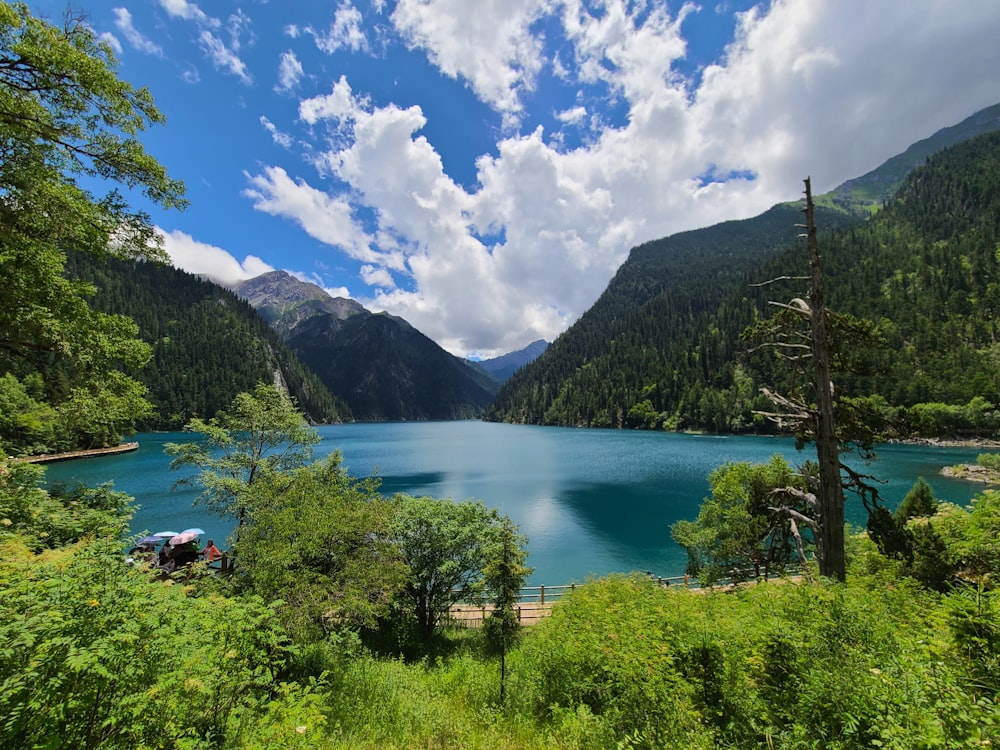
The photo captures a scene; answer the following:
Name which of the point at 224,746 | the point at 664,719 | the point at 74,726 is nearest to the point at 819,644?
the point at 664,719

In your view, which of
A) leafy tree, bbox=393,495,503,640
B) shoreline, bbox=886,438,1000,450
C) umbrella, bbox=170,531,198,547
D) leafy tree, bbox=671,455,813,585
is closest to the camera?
leafy tree, bbox=393,495,503,640

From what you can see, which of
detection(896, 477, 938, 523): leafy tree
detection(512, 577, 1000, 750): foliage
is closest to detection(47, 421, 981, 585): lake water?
detection(896, 477, 938, 523): leafy tree

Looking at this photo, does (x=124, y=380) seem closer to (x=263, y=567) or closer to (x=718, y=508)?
(x=263, y=567)

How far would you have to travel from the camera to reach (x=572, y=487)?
1934 inches

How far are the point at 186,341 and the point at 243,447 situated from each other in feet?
590

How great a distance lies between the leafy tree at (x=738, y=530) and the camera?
782 inches

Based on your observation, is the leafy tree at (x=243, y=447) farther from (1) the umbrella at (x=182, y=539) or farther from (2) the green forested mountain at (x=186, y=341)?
→ (2) the green forested mountain at (x=186, y=341)

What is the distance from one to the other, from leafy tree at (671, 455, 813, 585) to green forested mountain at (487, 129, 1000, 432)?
61.8 meters

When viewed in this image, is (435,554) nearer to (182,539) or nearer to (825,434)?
(182,539)

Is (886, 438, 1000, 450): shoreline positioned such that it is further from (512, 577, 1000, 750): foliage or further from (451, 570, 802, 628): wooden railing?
(512, 577, 1000, 750): foliage

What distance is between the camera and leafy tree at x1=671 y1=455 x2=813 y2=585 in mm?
19875

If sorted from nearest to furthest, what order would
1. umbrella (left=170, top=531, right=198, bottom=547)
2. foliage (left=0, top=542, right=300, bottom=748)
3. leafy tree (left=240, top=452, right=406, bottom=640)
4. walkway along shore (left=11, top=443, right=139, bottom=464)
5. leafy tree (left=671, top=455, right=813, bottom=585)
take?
foliage (left=0, top=542, right=300, bottom=748)
leafy tree (left=240, top=452, right=406, bottom=640)
umbrella (left=170, top=531, right=198, bottom=547)
leafy tree (left=671, top=455, right=813, bottom=585)
walkway along shore (left=11, top=443, right=139, bottom=464)

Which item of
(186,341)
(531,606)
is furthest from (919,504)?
(186,341)

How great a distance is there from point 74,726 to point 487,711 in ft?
25.2
